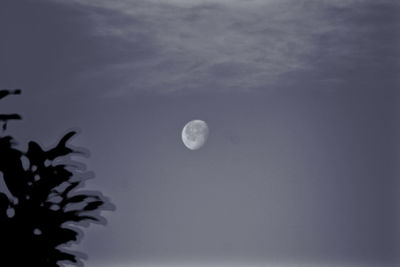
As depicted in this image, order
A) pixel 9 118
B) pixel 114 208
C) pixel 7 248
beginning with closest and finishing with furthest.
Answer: pixel 9 118
pixel 7 248
pixel 114 208

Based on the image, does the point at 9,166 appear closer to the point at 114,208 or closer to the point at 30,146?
the point at 30,146

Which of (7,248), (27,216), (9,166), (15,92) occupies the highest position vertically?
(15,92)

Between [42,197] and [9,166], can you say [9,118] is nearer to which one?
[9,166]

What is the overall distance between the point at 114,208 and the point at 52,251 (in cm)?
92

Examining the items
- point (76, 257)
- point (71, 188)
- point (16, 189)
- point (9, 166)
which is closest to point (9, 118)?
point (9, 166)

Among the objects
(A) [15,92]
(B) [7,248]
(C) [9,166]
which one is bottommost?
(B) [7,248]

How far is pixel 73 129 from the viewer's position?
16.1ft

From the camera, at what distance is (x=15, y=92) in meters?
3.70

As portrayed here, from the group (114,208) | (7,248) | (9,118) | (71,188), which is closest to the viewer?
(9,118)

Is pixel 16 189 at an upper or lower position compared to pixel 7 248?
upper

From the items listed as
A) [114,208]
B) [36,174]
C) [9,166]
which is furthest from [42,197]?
[114,208]

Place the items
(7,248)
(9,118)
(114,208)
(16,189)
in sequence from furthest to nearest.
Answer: (114,208)
(16,189)
(7,248)
(9,118)

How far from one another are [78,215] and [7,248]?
663 millimetres

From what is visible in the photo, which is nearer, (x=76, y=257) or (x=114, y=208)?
(x=76, y=257)
